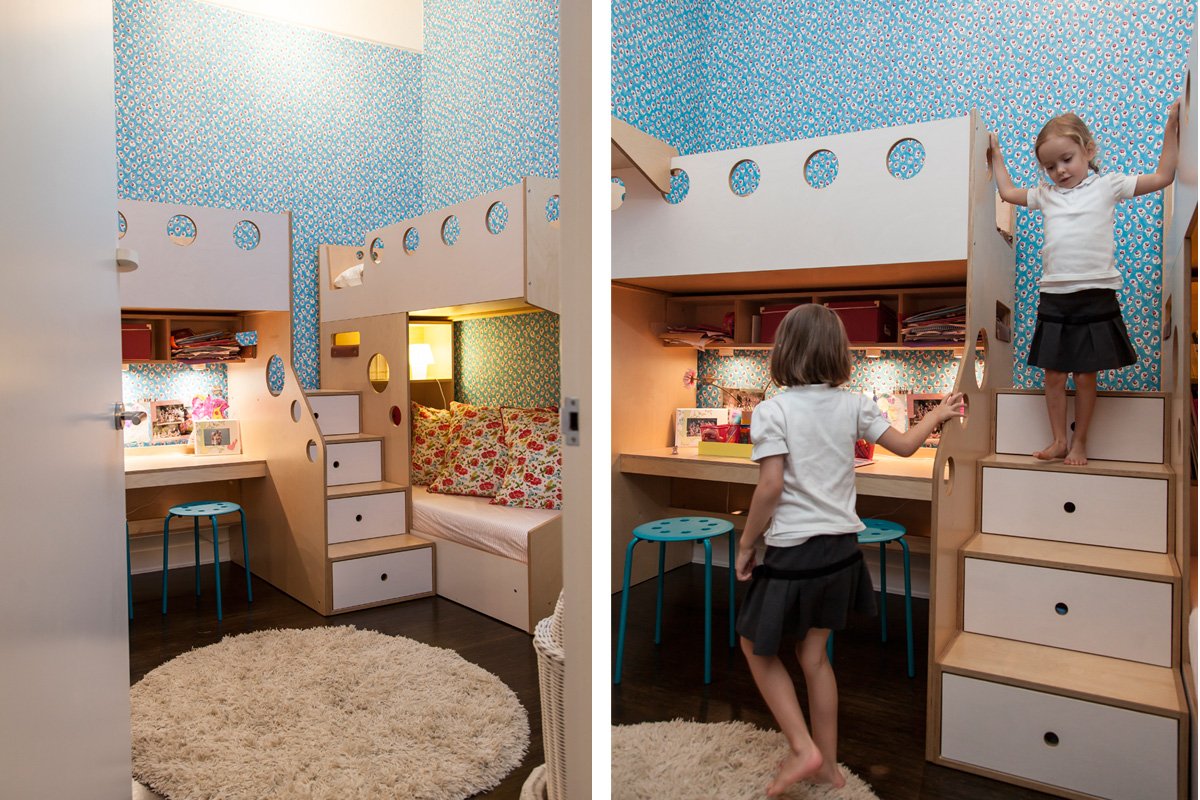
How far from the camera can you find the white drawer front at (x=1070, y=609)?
2.00 m

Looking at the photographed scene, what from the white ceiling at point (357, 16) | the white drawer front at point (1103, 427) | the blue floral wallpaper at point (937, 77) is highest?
the white ceiling at point (357, 16)

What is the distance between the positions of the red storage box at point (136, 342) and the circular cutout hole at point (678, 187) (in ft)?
8.26

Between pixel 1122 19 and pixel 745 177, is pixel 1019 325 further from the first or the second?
pixel 745 177

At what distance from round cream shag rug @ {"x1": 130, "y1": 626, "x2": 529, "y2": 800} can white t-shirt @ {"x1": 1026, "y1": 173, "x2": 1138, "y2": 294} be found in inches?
77.9

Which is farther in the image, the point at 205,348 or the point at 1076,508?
the point at 205,348

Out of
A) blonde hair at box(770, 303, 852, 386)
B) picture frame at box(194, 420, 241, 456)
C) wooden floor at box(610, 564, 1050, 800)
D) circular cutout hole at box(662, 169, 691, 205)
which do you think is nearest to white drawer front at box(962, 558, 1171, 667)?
wooden floor at box(610, 564, 1050, 800)

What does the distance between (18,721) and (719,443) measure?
2.72m

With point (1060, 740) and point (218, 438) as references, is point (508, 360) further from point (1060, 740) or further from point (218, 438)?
point (1060, 740)

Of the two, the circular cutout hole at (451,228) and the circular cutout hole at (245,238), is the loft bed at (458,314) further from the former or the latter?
the circular cutout hole at (245,238)

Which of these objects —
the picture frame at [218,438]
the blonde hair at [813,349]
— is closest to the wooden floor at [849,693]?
the blonde hair at [813,349]

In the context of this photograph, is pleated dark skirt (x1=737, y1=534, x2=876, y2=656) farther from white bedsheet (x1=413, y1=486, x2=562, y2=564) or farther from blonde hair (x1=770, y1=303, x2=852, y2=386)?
white bedsheet (x1=413, y1=486, x2=562, y2=564)

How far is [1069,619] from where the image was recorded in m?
2.09

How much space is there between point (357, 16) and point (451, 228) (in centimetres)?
196

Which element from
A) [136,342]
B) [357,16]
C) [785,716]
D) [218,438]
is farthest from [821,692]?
[357,16]
